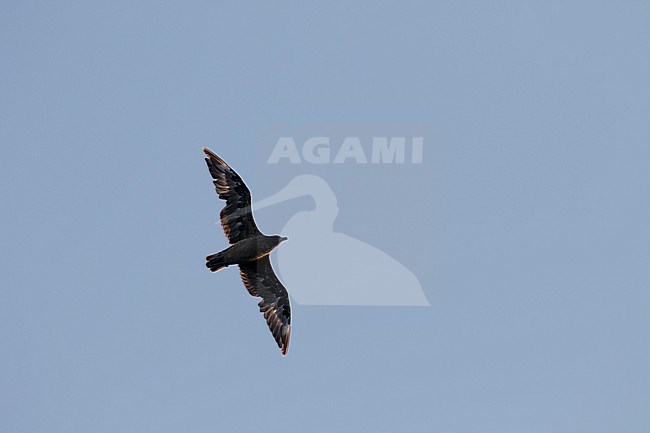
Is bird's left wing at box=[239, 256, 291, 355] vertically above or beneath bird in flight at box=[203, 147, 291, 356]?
beneath

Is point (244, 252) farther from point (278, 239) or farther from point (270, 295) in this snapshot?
point (270, 295)

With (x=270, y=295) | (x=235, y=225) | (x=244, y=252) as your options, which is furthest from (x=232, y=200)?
(x=270, y=295)

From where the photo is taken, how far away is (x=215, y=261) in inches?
1603

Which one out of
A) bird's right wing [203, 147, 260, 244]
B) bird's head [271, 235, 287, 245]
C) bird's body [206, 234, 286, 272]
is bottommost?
bird's body [206, 234, 286, 272]

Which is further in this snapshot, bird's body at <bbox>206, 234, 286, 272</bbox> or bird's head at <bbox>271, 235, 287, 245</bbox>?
bird's head at <bbox>271, 235, 287, 245</bbox>

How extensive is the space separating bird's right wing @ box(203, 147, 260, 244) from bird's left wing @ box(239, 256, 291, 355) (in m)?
1.48

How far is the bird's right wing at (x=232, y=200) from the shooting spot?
41094 millimetres

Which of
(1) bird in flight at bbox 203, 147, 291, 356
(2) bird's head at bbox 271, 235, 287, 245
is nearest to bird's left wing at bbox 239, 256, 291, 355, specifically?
(1) bird in flight at bbox 203, 147, 291, 356

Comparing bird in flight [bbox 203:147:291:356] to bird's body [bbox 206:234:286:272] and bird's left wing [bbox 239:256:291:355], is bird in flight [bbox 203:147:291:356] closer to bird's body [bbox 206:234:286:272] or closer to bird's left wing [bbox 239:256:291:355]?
bird's body [bbox 206:234:286:272]

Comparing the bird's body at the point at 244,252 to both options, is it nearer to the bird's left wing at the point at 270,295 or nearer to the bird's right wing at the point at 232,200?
the bird's right wing at the point at 232,200

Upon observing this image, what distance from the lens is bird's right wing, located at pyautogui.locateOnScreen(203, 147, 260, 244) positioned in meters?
41.1

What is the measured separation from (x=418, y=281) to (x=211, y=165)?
8.69 metres

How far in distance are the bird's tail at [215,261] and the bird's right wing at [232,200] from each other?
75cm

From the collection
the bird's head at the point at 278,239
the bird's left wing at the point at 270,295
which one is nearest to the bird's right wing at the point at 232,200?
the bird's head at the point at 278,239
